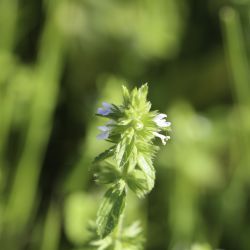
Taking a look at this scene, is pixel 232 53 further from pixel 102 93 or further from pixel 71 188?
pixel 71 188

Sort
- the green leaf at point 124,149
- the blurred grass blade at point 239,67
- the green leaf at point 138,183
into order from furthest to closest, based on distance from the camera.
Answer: the blurred grass blade at point 239,67, the green leaf at point 138,183, the green leaf at point 124,149

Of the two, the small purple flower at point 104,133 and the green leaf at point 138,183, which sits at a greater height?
the small purple flower at point 104,133

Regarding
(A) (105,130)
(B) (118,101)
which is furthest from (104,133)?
(B) (118,101)

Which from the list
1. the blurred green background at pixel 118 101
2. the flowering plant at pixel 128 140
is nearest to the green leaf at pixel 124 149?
the flowering plant at pixel 128 140

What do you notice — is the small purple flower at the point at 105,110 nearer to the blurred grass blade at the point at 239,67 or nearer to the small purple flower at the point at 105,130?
the small purple flower at the point at 105,130

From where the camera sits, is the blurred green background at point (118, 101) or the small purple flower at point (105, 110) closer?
the small purple flower at point (105, 110)

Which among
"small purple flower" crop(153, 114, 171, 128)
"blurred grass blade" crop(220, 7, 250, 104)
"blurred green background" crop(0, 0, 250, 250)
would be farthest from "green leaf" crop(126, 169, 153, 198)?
"blurred grass blade" crop(220, 7, 250, 104)
